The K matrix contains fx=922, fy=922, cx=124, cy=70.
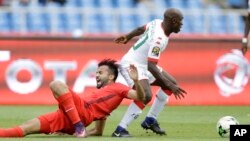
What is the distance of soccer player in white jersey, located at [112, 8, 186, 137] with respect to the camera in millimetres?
12594

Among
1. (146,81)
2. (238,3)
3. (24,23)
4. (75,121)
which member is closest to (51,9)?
(24,23)

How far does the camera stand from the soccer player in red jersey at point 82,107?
11.7m

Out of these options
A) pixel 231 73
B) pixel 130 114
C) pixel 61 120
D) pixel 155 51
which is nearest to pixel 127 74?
pixel 155 51

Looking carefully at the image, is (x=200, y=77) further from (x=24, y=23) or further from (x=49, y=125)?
(x=49, y=125)

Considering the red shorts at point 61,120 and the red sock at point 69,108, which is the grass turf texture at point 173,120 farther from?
the red sock at point 69,108

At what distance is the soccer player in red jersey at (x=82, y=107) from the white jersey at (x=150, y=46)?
0.61 metres

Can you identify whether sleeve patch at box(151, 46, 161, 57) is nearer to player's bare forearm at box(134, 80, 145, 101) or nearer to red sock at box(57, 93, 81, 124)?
player's bare forearm at box(134, 80, 145, 101)

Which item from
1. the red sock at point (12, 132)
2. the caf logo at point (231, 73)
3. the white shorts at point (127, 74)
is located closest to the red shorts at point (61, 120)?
the red sock at point (12, 132)

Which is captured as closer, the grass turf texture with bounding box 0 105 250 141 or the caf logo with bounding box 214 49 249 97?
the grass turf texture with bounding box 0 105 250 141

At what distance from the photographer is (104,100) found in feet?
39.9

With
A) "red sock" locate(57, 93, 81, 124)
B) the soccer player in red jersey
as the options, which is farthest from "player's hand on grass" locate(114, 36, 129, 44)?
"red sock" locate(57, 93, 81, 124)

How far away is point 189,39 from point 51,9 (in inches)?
148

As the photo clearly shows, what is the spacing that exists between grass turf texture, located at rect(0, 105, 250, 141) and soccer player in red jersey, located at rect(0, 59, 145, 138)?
0.14 meters

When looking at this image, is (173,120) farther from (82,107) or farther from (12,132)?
(12,132)
